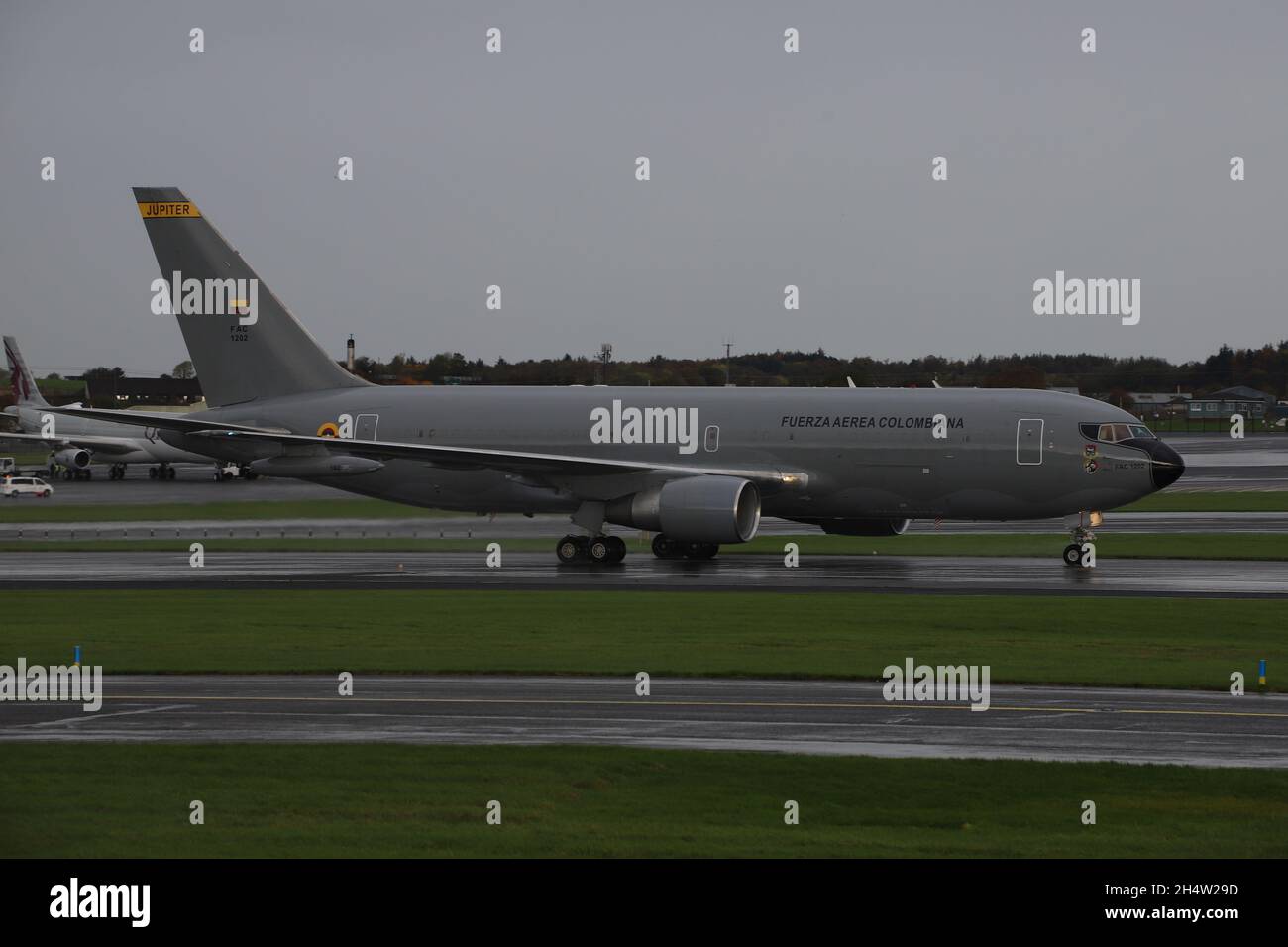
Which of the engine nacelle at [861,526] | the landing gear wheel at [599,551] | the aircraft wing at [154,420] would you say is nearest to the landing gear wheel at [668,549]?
the landing gear wheel at [599,551]

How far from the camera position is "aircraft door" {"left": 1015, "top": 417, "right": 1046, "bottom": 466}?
39219mm

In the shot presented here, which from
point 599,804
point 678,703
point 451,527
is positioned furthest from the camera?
point 451,527

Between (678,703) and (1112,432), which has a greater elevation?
(1112,432)

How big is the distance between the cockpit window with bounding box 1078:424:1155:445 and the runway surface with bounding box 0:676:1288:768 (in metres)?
19.4

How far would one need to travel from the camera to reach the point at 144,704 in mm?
19938

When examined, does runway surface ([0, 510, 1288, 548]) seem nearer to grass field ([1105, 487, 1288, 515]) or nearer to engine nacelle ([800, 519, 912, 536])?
grass field ([1105, 487, 1288, 515])

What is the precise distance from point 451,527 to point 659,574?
54.1 ft

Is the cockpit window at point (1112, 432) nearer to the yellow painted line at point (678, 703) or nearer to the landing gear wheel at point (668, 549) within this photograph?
the landing gear wheel at point (668, 549)

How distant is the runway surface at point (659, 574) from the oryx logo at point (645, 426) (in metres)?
3.37

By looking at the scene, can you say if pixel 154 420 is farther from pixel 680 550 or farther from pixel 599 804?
pixel 599 804

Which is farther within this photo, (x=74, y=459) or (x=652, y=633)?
(x=74, y=459)

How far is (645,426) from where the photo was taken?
42938mm

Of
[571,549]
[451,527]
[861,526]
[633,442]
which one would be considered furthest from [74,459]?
[861,526]
